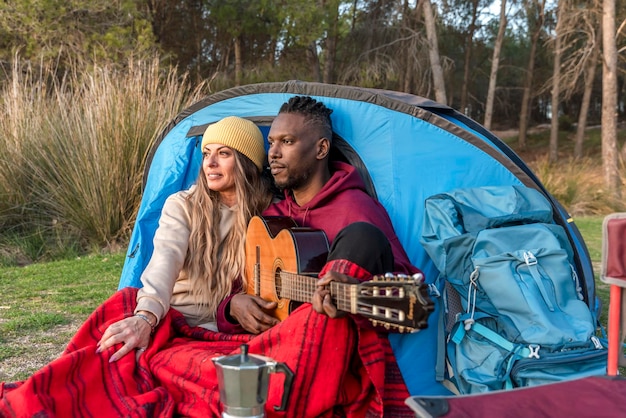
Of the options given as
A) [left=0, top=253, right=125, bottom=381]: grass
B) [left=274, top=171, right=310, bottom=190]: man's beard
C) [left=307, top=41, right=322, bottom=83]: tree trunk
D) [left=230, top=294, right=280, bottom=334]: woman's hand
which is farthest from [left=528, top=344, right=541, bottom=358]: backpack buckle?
[left=307, top=41, right=322, bottom=83]: tree trunk

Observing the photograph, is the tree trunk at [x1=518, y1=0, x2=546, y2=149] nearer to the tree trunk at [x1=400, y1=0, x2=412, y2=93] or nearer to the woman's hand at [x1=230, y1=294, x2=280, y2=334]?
the tree trunk at [x1=400, y1=0, x2=412, y2=93]

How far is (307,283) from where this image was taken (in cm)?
235

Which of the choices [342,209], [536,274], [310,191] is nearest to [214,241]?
[310,191]

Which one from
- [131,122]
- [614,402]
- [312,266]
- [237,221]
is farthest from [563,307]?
[131,122]

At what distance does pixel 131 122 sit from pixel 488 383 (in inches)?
200

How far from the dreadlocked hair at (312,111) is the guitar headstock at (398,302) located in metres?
1.27

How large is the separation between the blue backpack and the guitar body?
511mm

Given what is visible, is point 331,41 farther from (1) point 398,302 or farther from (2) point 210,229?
(1) point 398,302

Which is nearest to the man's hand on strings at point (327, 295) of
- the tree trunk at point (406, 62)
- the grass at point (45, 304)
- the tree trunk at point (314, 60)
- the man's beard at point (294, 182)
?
the man's beard at point (294, 182)

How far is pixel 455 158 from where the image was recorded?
290 centimetres

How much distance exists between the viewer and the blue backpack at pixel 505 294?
91.3 inches

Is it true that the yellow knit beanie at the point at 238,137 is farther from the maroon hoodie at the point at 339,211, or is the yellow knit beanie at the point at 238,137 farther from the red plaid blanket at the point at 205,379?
the red plaid blanket at the point at 205,379

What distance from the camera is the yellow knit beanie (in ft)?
10.2

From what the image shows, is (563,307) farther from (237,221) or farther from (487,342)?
(237,221)
